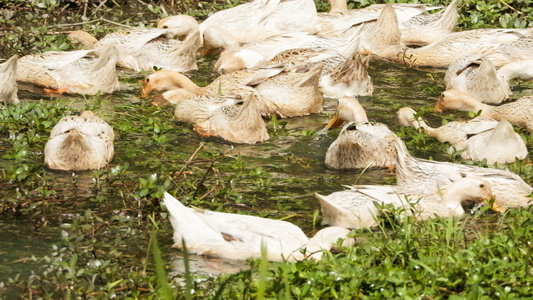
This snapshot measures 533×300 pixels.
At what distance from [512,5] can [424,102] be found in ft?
11.6

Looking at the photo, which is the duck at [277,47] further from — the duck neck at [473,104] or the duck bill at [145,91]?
the duck neck at [473,104]

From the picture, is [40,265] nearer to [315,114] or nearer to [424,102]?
[315,114]

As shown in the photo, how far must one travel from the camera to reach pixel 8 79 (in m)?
8.27

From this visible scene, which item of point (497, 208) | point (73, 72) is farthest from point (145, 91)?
point (497, 208)

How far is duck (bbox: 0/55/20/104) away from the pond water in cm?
36

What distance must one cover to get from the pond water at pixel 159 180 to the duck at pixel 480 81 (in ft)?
1.17

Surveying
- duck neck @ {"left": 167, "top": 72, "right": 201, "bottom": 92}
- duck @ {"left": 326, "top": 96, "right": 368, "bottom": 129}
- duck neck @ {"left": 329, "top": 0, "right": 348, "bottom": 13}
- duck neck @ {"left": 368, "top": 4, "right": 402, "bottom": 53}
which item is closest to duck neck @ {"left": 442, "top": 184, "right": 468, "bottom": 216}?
duck @ {"left": 326, "top": 96, "right": 368, "bottom": 129}

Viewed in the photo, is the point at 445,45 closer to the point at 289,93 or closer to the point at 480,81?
the point at 480,81

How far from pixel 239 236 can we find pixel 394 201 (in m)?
1.13

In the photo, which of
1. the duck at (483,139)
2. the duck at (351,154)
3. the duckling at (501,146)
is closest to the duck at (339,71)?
the duck at (483,139)

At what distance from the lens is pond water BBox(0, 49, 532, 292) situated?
219 inches

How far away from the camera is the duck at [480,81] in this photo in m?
8.74

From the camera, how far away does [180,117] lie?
8.20 metres

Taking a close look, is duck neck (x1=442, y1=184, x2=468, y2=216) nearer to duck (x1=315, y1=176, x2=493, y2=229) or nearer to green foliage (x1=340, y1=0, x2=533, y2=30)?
duck (x1=315, y1=176, x2=493, y2=229)
